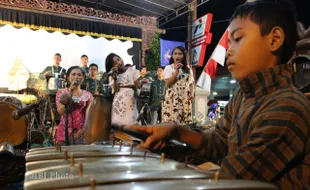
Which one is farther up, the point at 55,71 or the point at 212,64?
the point at 212,64

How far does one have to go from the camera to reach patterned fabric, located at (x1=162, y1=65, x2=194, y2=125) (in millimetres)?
5848

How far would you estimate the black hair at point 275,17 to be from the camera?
53.1 inches

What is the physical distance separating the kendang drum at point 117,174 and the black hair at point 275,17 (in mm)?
675

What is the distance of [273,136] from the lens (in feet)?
3.67

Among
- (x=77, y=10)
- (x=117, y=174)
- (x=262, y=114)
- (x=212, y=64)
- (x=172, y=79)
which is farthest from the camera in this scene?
(x=77, y=10)

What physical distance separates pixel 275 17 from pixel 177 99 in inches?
178

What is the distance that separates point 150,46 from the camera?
13.2m

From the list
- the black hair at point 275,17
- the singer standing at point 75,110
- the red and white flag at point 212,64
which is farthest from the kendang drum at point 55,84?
the black hair at point 275,17

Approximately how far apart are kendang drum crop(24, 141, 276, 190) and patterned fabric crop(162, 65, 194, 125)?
4421mm

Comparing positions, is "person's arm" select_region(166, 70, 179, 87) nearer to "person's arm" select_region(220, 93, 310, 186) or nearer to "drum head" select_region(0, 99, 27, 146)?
"drum head" select_region(0, 99, 27, 146)

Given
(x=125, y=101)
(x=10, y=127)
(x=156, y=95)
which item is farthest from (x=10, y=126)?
(x=156, y=95)

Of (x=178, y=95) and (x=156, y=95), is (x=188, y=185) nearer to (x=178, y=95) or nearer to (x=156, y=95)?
(x=178, y=95)

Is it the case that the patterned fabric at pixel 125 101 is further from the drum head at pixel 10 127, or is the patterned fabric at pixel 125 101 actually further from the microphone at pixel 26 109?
the drum head at pixel 10 127

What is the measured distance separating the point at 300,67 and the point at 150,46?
10874mm
